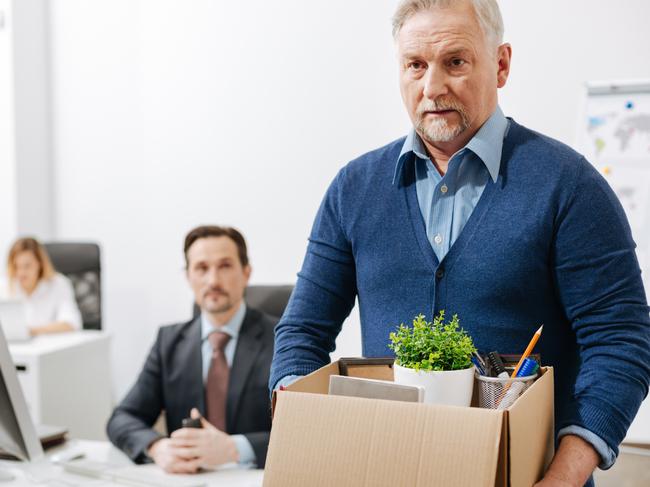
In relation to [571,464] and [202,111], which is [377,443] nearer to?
[571,464]

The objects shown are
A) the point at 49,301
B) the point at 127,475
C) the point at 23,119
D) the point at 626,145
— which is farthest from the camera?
the point at 23,119

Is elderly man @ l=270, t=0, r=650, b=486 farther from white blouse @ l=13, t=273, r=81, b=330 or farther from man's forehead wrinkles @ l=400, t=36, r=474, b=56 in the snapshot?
white blouse @ l=13, t=273, r=81, b=330

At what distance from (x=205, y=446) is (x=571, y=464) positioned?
1156 millimetres

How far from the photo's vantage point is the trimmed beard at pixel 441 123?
1.11 metres

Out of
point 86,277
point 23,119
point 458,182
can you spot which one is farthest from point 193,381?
point 23,119

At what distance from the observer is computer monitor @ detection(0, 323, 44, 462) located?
1413mm

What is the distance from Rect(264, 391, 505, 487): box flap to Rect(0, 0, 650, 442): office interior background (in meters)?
2.55

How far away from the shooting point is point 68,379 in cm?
316

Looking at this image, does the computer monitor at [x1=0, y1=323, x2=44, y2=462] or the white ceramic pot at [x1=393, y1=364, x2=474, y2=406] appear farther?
the computer monitor at [x1=0, y1=323, x2=44, y2=462]

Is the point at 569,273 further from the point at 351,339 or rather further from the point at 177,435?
the point at 351,339

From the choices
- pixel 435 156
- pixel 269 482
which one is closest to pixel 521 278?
pixel 435 156

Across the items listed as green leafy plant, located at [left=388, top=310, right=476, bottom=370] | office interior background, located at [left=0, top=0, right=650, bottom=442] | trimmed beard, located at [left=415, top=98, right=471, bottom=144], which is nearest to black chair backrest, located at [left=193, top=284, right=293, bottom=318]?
office interior background, located at [left=0, top=0, right=650, bottom=442]

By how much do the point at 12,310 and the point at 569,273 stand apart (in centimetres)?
266

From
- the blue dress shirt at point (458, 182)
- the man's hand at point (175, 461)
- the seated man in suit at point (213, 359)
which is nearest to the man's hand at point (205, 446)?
the man's hand at point (175, 461)
